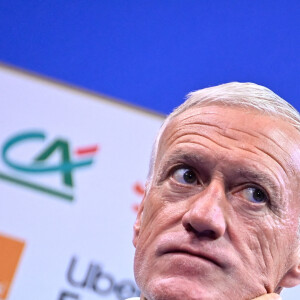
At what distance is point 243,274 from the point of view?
2.58 ft

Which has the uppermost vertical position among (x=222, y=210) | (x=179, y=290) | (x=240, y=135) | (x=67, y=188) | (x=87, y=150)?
(x=87, y=150)

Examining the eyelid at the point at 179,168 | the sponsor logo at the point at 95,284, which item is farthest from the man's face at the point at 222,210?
the sponsor logo at the point at 95,284

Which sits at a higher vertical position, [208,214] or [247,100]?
[247,100]

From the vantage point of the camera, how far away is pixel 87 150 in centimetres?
164

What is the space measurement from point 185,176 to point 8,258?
0.81 metres

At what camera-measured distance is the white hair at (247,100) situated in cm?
90

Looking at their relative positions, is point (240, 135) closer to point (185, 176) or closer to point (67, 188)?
point (185, 176)

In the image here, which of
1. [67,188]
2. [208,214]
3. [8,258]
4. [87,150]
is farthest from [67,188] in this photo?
[208,214]

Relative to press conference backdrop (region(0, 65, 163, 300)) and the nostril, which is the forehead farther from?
press conference backdrop (region(0, 65, 163, 300))

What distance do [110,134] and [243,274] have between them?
0.93m

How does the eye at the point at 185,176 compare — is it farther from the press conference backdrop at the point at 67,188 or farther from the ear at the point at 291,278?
the press conference backdrop at the point at 67,188

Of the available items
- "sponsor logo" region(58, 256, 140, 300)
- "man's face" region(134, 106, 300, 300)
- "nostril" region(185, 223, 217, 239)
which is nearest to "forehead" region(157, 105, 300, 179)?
"man's face" region(134, 106, 300, 300)

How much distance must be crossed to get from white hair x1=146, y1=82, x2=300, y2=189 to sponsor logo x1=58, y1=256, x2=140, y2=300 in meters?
0.61

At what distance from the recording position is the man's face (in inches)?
30.4
